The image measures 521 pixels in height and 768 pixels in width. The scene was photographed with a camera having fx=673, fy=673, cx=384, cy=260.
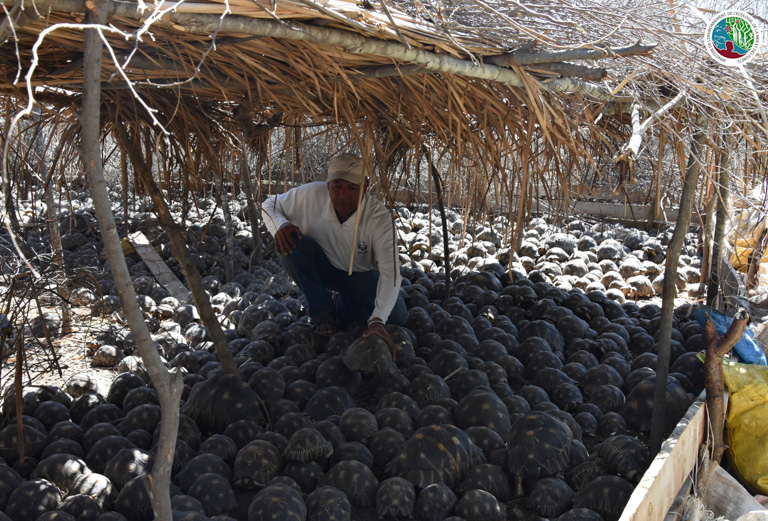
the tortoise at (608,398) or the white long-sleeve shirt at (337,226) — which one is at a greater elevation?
the white long-sleeve shirt at (337,226)

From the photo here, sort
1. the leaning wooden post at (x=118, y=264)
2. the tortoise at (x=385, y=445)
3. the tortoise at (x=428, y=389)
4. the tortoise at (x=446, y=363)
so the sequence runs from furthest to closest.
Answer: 1. the tortoise at (x=446, y=363)
2. the tortoise at (x=428, y=389)
3. the tortoise at (x=385, y=445)
4. the leaning wooden post at (x=118, y=264)

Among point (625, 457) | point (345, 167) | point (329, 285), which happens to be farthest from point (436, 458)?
point (329, 285)

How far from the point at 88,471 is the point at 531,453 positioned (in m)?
2.01

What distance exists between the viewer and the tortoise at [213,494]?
113 inches

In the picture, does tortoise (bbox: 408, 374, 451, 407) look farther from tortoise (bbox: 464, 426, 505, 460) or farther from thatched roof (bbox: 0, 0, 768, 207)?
thatched roof (bbox: 0, 0, 768, 207)

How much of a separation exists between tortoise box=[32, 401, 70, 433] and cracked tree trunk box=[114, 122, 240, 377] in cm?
88

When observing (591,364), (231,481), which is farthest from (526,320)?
(231,481)

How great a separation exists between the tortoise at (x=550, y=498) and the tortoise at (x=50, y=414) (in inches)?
98.1

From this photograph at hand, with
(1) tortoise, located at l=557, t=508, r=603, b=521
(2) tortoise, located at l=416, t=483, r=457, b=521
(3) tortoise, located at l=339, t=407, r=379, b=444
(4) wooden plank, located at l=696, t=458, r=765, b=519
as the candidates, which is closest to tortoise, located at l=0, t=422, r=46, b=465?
(3) tortoise, located at l=339, t=407, r=379, b=444

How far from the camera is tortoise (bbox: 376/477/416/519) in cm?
293

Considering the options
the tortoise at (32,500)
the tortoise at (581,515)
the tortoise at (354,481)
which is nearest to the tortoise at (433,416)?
the tortoise at (354,481)

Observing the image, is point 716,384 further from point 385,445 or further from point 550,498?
point 385,445

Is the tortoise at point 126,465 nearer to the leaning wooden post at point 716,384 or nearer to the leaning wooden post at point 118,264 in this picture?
the leaning wooden post at point 118,264

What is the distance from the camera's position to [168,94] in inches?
143
